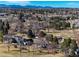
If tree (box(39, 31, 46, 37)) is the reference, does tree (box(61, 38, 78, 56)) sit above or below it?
below

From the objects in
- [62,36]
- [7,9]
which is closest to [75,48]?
[62,36]

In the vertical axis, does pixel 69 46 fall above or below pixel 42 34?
below

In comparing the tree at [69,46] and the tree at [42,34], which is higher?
the tree at [42,34]

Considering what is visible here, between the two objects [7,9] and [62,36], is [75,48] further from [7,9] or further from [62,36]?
[7,9]

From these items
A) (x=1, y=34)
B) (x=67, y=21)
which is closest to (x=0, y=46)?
(x=1, y=34)

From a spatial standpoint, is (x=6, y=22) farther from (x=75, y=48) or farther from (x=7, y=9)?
(x=75, y=48)

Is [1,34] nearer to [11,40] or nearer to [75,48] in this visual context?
[11,40]

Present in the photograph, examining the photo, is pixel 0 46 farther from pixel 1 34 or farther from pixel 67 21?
pixel 67 21
